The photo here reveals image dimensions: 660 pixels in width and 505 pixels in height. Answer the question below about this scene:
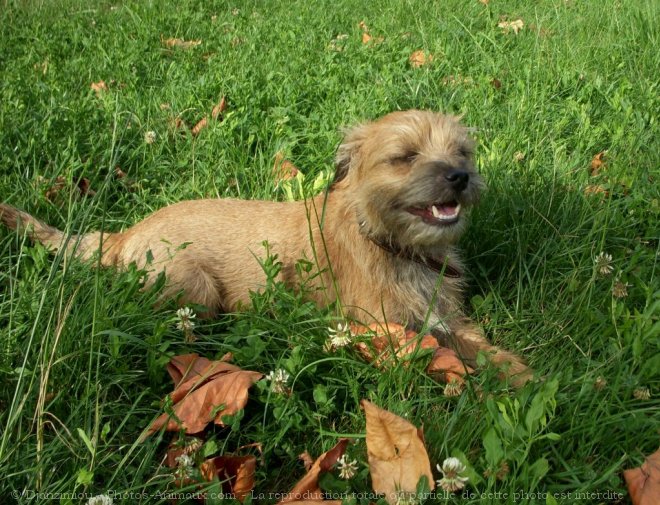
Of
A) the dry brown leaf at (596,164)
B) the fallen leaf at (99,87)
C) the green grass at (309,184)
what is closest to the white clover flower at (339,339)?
the green grass at (309,184)

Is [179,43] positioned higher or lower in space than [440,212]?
lower

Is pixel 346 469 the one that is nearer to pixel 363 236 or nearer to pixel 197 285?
pixel 363 236

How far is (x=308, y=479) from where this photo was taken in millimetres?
2227

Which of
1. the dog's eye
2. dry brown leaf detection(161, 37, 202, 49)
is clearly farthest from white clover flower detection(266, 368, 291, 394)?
dry brown leaf detection(161, 37, 202, 49)

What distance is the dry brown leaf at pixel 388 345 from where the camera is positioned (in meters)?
2.73

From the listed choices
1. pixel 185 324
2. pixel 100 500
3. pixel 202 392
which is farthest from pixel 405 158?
pixel 100 500

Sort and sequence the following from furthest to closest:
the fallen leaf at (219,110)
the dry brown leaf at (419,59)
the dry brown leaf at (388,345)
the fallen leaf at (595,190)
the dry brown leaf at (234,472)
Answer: the dry brown leaf at (419,59)
the fallen leaf at (219,110)
the fallen leaf at (595,190)
the dry brown leaf at (388,345)
the dry brown leaf at (234,472)

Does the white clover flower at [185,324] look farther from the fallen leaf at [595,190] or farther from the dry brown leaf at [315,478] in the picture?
the fallen leaf at [595,190]

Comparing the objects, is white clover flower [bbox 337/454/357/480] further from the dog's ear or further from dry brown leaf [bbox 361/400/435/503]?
the dog's ear

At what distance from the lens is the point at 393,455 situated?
86.7 inches

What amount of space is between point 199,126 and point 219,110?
0.25 meters

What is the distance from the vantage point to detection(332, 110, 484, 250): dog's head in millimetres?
3229

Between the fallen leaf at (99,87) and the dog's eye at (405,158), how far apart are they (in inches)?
125

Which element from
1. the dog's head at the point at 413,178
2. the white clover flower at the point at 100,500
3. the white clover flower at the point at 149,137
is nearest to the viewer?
the white clover flower at the point at 100,500
